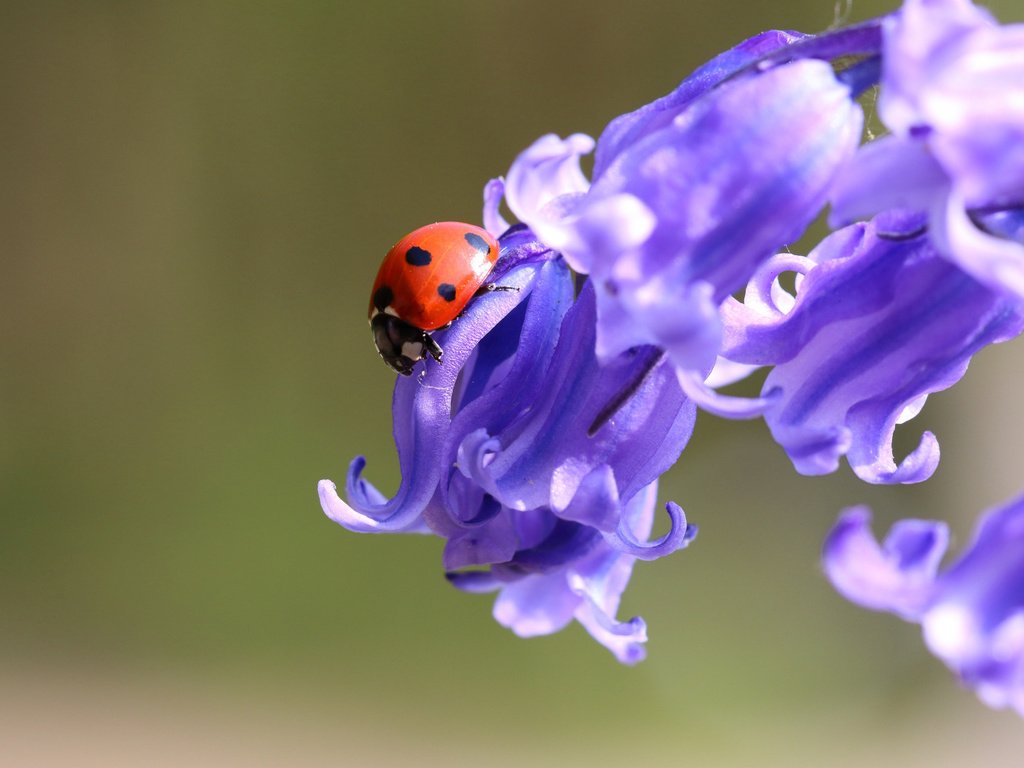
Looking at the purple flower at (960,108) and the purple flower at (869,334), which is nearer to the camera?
the purple flower at (960,108)

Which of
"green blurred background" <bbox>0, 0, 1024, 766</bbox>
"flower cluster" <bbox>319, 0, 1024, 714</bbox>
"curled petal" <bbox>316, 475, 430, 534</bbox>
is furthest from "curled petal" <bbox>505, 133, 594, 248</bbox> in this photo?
"green blurred background" <bbox>0, 0, 1024, 766</bbox>

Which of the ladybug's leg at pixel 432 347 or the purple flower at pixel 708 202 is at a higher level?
the purple flower at pixel 708 202

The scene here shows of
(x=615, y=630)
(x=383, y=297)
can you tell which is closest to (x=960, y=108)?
(x=615, y=630)

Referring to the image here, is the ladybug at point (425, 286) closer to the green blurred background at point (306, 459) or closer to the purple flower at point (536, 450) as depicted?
the purple flower at point (536, 450)

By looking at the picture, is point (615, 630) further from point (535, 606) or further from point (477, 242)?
point (477, 242)

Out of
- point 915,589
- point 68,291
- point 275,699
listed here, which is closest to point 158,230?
point 68,291

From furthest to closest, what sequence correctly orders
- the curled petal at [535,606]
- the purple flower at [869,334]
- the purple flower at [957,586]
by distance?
the curled petal at [535,606] → the purple flower at [869,334] → the purple flower at [957,586]

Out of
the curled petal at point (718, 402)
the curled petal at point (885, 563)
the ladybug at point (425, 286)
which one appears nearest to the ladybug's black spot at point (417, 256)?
the ladybug at point (425, 286)

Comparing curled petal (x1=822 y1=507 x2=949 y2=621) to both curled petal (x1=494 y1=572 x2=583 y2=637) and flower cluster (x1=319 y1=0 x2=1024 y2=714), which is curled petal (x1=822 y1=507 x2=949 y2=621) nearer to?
flower cluster (x1=319 y1=0 x2=1024 y2=714)
